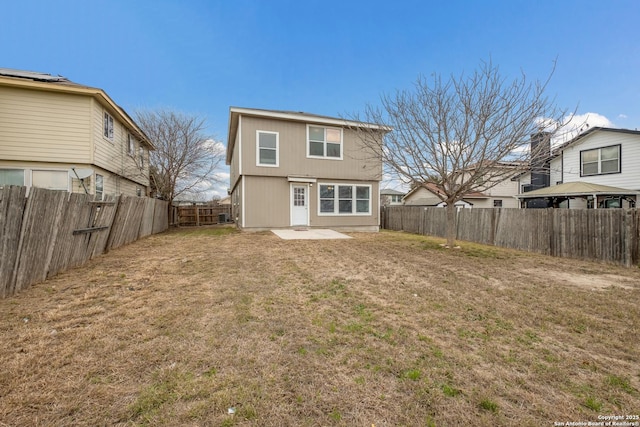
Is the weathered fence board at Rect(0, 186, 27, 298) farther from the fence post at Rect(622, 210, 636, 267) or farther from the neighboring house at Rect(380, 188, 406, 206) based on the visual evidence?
the neighboring house at Rect(380, 188, 406, 206)

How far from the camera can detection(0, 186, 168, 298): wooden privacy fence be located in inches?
151

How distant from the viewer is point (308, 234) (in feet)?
38.0

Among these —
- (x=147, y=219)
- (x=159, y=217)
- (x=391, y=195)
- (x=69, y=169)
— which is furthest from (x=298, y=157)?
(x=391, y=195)

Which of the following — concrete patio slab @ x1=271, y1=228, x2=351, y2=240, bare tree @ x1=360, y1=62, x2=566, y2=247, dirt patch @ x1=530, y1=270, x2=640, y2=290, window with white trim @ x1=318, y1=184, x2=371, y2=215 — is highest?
bare tree @ x1=360, y1=62, x2=566, y2=247

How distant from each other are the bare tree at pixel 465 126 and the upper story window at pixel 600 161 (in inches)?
336

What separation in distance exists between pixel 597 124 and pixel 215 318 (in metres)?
18.8

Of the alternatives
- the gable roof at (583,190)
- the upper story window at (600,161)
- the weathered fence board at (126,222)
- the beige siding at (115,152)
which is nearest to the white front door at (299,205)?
the weathered fence board at (126,222)

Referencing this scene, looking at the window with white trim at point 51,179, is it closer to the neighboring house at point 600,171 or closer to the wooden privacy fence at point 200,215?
the wooden privacy fence at point 200,215

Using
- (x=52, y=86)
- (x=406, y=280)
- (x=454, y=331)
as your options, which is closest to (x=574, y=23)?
(x=406, y=280)

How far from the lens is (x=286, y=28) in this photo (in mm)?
14578

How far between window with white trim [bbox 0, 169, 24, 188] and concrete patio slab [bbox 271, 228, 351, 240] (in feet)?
29.8

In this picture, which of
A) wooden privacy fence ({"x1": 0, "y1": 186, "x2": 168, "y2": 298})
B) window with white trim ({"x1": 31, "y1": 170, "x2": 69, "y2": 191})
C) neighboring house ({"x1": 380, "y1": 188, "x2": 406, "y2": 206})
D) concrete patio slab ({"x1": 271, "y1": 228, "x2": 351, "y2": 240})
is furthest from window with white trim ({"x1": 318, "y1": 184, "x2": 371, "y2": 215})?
neighboring house ({"x1": 380, "y1": 188, "x2": 406, "y2": 206})

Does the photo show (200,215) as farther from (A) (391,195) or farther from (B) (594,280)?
(A) (391,195)

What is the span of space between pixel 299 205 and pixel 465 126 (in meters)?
7.90
